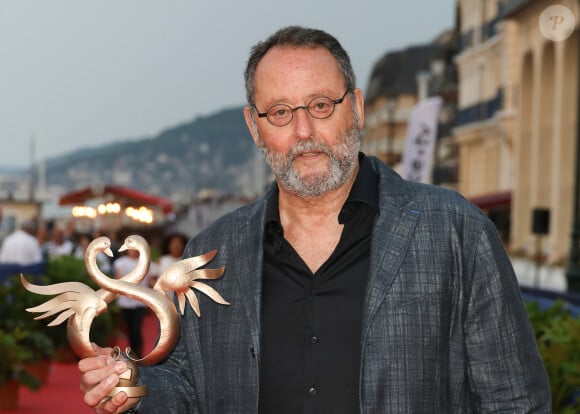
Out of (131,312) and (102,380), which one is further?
(131,312)

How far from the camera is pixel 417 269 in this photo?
11.6 ft

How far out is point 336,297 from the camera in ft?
11.7

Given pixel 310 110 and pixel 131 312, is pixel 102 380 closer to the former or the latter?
pixel 310 110

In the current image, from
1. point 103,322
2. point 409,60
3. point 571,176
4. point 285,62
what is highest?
point 409,60

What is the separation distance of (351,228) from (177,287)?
1.82ft

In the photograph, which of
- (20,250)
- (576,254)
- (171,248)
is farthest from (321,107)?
(576,254)

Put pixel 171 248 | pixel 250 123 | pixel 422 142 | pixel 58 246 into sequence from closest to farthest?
pixel 250 123
pixel 171 248
pixel 58 246
pixel 422 142

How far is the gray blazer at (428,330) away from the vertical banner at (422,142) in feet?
67.1

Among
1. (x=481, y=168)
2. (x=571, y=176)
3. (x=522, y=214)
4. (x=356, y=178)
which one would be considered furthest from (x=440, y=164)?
(x=356, y=178)

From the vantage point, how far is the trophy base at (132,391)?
10.8ft

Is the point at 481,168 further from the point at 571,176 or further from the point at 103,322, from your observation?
the point at 103,322

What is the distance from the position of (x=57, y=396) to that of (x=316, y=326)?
10.4 m

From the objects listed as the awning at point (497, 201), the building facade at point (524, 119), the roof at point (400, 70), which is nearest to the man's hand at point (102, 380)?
the building facade at point (524, 119)

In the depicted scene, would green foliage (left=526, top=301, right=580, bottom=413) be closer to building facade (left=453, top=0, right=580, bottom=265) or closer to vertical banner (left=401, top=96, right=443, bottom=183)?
building facade (left=453, top=0, right=580, bottom=265)
